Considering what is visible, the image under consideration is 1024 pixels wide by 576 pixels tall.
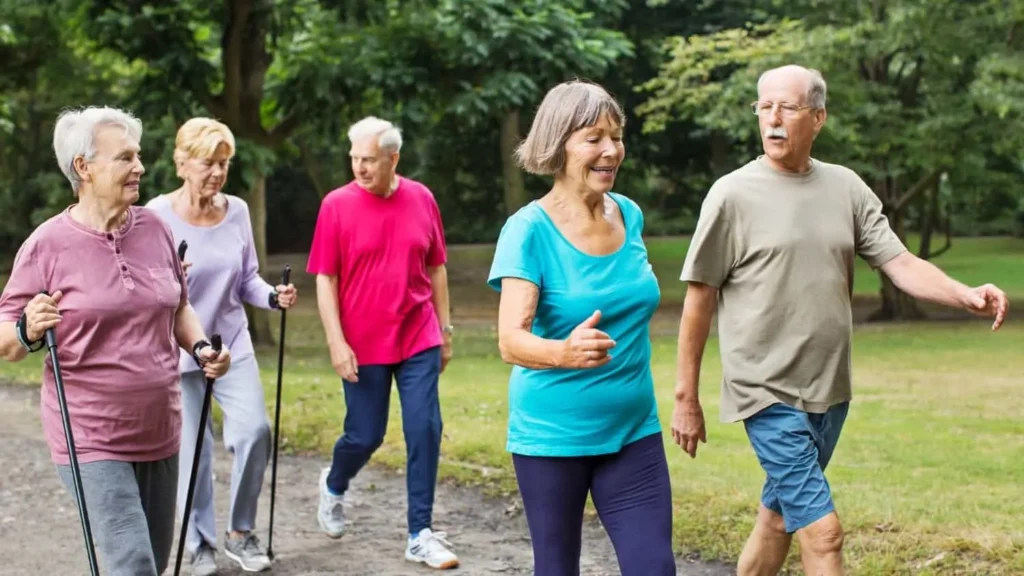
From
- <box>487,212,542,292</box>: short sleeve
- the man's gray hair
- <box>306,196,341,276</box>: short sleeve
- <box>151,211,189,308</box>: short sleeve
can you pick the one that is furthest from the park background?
<box>306,196,341,276</box>: short sleeve

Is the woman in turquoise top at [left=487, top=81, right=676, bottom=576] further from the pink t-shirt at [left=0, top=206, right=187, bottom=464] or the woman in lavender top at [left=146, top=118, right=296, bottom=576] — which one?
the woman in lavender top at [left=146, top=118, right=296, bottom=576]

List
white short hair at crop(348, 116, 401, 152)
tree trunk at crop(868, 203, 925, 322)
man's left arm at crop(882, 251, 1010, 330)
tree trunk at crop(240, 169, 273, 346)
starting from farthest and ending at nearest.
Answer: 1. tree trunk at crop(868, 203, 925, 322)
2. tree trunk at crop(240, 169, 273, 346)
3. white short hair at crop(348, 116, 401, 152)
4. man's left arm at crop(882, 251, 1010, 330)

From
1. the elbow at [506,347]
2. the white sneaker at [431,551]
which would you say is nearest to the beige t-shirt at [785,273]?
the elbow at [506,347]

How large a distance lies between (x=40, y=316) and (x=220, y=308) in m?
2.36

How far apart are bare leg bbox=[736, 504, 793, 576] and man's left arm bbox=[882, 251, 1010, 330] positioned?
0.94 m

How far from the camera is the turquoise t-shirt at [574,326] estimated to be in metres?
4.14

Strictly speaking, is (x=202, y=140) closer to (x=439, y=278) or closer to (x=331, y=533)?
(x=439, y=278)

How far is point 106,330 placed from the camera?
15.0ft

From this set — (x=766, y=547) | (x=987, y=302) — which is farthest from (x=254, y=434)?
(x=987, y=302)

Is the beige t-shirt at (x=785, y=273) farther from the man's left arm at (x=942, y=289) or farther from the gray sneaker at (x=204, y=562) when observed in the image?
the gray sneaker at (x=204, y=562)

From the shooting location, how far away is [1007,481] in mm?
8695

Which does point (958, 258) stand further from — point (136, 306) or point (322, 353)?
point (136, 306)

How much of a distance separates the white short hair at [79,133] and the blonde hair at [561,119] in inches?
55.2

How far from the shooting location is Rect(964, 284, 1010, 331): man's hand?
4.62 metres
